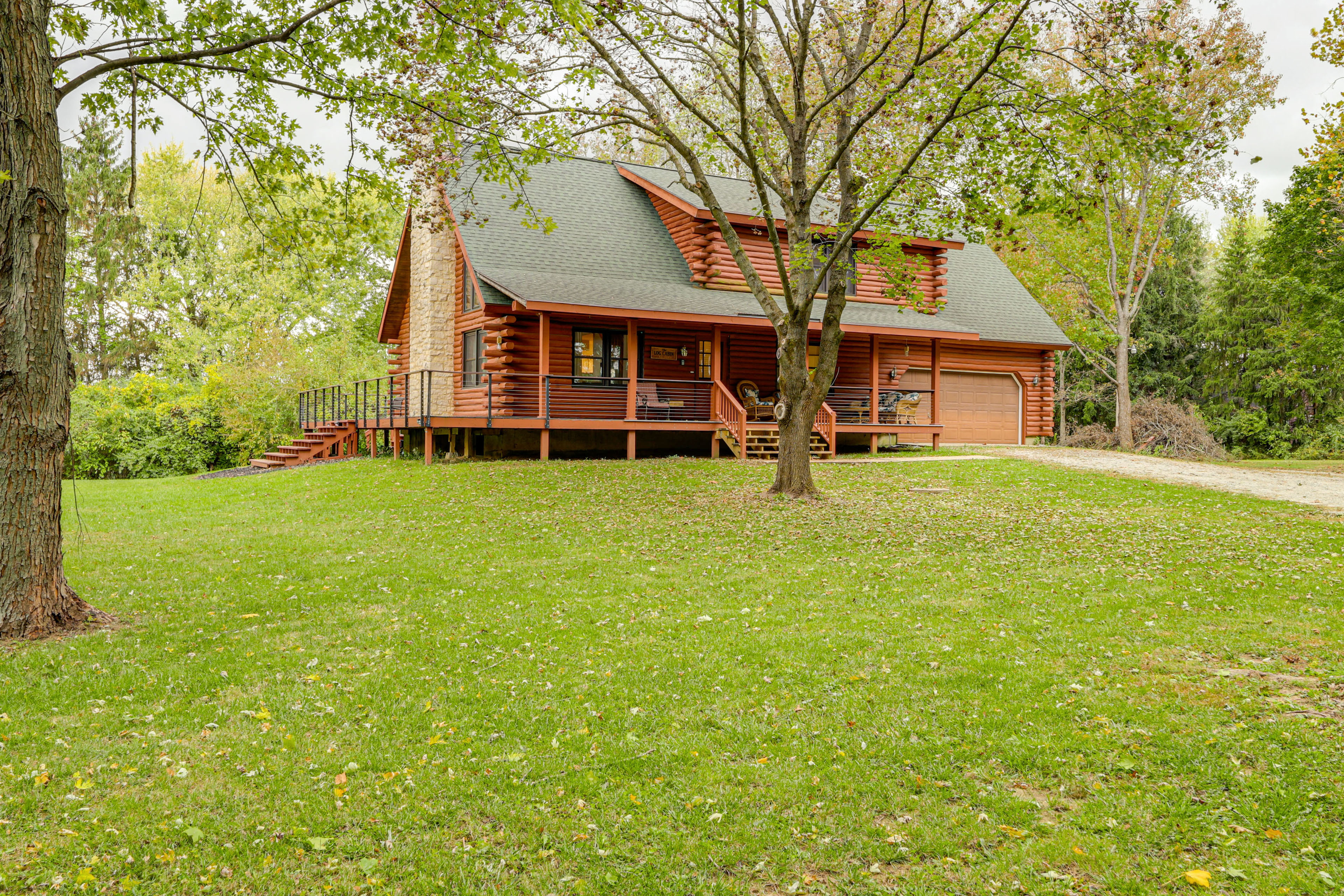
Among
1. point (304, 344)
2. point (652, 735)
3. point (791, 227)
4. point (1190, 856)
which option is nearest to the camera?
point (1190, 856)

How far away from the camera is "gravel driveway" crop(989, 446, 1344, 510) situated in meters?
→ 14.1

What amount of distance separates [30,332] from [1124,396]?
3137cm

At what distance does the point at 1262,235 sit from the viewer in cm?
4741

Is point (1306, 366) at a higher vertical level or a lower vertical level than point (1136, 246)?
lower

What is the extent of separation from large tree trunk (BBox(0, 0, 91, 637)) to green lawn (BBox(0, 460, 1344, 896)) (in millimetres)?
667

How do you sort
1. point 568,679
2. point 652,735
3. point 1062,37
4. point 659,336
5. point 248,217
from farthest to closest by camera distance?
1. point 1062,37
2. point 659,336
3. point 248,217
4. point 568,679
5. point 652,735

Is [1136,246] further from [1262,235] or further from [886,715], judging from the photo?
[886,715]

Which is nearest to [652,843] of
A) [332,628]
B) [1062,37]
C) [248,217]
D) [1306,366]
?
[332,628]

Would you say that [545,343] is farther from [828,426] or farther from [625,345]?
[828,426]

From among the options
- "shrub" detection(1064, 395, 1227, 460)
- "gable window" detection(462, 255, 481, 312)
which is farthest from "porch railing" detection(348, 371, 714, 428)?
"shrub" detection(1064, 395, 1227, 460)

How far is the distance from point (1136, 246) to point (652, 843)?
30986 millimetres

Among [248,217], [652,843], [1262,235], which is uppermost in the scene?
[1262,235]

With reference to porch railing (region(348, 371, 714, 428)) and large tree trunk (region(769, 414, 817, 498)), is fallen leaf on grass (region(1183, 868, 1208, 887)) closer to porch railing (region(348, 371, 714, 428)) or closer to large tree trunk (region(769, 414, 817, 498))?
large tree trunk (region(769, 414, 817, 498))

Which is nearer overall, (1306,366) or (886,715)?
(886,715)
